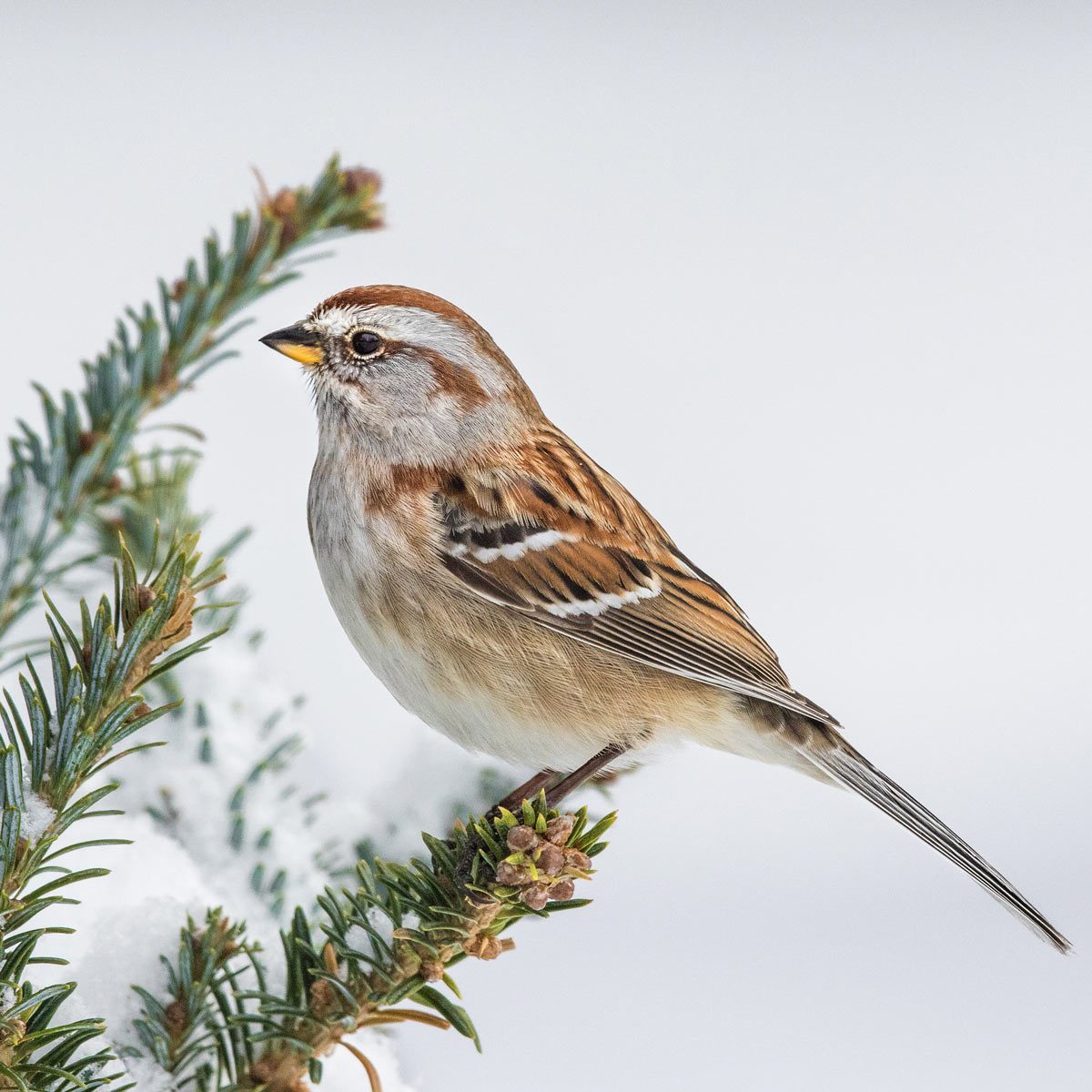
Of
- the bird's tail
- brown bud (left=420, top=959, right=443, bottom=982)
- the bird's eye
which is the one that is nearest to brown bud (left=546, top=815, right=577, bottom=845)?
brown bud (left=420, top=959, right=443, bottom=982)

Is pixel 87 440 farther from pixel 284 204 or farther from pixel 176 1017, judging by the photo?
pixel 176 1017

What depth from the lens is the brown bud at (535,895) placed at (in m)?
0.87

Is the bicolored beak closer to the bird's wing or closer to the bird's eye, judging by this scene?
the bird's eye

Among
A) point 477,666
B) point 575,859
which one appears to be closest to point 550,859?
point 575,859

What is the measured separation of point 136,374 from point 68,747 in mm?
576

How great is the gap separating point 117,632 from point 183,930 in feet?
0.96

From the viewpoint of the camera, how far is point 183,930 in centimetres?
98

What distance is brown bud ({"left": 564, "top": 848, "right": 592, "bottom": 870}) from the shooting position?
89cm

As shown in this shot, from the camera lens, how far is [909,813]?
4.85 ft

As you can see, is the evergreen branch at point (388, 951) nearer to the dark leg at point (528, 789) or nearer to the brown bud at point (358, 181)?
the dark leg at point (528, 789)

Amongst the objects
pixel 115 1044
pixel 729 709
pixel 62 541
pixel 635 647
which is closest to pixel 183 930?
pixel 115 1044

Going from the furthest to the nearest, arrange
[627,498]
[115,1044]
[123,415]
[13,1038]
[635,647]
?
[627,498], [635,647], [123,415], [115,1044], [13,1038]

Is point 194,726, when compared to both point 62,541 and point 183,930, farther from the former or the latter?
point 183,930

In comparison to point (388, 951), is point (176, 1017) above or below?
below
